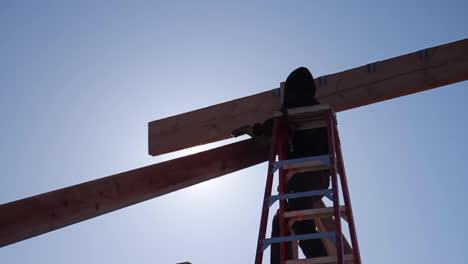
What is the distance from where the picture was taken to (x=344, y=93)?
178 inches

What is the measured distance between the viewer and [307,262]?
338cm

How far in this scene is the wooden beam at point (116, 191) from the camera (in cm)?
345


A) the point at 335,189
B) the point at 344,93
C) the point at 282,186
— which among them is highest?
the point at 344,93

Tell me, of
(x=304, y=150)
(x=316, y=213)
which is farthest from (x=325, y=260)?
(x=304, y=150)

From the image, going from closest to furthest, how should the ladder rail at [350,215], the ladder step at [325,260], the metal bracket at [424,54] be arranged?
the ladder rail at [350,215] → the ladder step at [325,260] → the metal bracket at [424,54]

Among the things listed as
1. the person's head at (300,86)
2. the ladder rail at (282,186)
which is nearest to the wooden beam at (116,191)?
the person's head at (300,86)

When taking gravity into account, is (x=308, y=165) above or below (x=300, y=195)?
above

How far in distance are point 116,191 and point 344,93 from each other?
1.82m

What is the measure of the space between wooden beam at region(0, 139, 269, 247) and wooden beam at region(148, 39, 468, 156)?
0.33 metres

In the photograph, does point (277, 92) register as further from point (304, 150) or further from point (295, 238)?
point (295, 238)

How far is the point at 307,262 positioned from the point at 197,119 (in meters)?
1.87

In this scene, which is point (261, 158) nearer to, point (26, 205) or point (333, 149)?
point (333, 149)

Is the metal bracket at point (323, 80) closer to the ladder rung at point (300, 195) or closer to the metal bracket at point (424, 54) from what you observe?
the metal bracket at point (424, 54)

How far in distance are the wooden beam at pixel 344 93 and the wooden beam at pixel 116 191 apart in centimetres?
33
